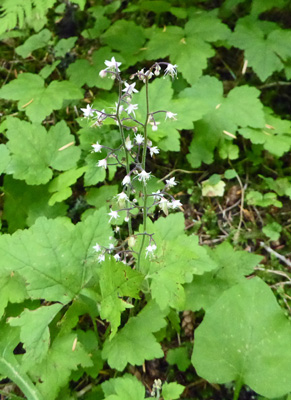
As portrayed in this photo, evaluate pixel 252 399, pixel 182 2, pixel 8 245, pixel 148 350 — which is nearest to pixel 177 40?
pixel 182 2

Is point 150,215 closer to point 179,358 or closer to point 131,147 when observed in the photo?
point 131,147

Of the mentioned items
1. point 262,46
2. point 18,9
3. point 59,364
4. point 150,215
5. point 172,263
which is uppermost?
point 18,9

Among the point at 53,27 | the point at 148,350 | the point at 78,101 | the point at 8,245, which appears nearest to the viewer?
the point at 148,350

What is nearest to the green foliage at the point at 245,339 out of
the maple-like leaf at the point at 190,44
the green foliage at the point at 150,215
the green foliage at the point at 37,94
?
the green foliage at the point at 150,215

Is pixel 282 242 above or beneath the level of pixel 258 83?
beneath

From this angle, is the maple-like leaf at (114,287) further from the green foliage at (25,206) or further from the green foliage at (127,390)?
the green foliage at (25,206)

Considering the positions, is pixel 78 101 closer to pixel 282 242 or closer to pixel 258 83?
pixel 258 83

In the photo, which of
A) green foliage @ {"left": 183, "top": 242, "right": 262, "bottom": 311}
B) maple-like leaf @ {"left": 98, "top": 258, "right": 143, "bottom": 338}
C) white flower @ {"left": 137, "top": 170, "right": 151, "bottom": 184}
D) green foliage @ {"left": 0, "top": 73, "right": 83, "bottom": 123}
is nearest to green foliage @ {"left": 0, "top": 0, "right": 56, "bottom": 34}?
green foliage @ {"left": 0, "top": 73, "right": 83, "bottom": 123}

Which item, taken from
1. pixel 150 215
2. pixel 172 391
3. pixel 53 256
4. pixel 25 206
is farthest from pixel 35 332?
pixel 25 206
